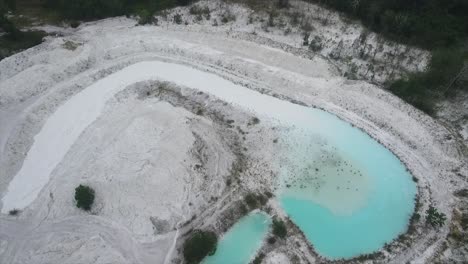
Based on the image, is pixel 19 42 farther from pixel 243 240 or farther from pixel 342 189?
pixel 342 189

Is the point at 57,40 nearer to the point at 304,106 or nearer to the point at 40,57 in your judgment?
the point at 40,57

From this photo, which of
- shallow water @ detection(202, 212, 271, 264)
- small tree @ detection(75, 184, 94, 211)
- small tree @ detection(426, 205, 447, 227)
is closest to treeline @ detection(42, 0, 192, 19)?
small tree @ detection(75, 184, 94, 211)

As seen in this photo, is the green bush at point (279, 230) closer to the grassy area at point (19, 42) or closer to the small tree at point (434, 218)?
the small tree at point (434, 218)

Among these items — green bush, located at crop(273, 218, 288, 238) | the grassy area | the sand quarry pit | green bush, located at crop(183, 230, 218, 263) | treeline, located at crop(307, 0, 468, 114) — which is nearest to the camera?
green bush, located at crop(183, 230, 218, 263)

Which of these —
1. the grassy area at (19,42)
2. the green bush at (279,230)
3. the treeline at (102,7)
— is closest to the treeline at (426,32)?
the green bush at (279,230)

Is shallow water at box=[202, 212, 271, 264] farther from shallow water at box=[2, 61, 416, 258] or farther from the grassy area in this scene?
the grassy area
